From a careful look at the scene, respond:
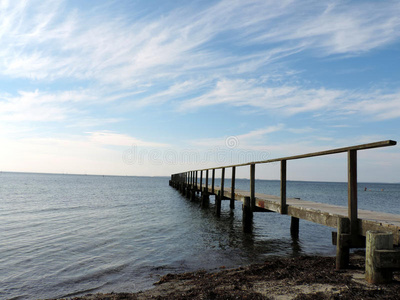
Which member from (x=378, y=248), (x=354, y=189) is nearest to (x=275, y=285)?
(x=378, y=248)

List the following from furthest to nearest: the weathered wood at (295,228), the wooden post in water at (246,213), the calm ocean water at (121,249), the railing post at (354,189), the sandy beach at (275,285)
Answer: the weathered wood at (295,228)
the wooden post in water at (246,213)
the calm ocean water at (121,249)
the railing post at (354,189)
the sandy beach at (275,285)

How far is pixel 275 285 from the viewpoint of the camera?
16.7 feet

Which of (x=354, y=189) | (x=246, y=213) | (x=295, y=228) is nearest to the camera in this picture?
(x=354, y=189)

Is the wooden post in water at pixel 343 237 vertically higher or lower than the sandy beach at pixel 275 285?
higher

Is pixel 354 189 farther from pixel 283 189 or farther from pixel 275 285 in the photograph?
pixel 283 189

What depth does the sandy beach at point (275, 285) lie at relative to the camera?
4.34 metres

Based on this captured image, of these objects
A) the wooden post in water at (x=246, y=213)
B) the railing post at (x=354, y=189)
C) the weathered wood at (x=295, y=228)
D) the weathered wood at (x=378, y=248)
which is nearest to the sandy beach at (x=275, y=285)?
the weathered wood at (x=378, y=248)

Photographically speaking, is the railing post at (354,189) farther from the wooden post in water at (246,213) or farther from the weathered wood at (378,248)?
the wooden post in water at (246,213)

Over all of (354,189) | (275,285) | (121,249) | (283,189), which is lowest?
(121,249)

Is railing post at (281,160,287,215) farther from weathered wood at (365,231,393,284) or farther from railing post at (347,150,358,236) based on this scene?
weathered wood at (365,231,393,284)

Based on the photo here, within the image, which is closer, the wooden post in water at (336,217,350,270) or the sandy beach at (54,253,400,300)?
the sandy beach at (54,253,400,300)

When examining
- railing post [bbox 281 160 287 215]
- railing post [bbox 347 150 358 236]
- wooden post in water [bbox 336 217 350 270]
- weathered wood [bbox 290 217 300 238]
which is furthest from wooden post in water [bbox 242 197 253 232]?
railing post [bbox 347 150 358 236]

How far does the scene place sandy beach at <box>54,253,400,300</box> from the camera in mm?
4336

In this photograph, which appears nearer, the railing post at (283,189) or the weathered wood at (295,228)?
the railing post at (283,189)
